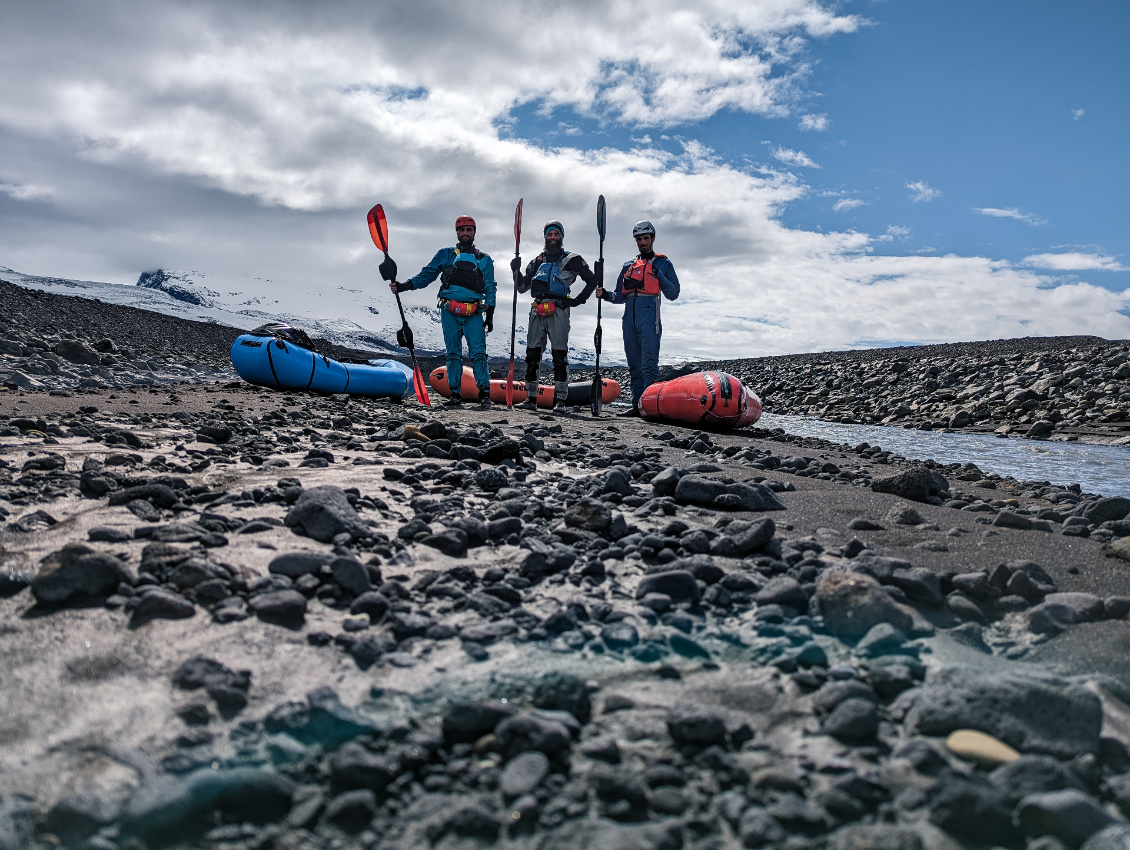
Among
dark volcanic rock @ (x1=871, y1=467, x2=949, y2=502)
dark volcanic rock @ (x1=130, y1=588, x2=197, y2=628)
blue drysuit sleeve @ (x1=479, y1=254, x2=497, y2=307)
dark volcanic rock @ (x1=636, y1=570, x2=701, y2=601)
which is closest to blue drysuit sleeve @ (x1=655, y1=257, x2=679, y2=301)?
blue drysuit sleeve @ (x1=479, y1=254, x2=497, y2=307)

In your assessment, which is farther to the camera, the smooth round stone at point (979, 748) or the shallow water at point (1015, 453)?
the shallow water at point (1015, 453)

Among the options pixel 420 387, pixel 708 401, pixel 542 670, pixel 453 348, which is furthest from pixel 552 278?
pixel 542 670

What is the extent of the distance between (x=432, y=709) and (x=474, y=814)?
0.47 metres

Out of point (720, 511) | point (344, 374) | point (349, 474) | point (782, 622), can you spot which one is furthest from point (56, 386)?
point (782, 622)

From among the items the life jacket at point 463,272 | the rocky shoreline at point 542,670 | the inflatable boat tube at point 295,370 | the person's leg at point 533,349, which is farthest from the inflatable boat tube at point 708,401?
the rocky shoreline at point 542,670

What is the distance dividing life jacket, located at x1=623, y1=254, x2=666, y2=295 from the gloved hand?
159 inches

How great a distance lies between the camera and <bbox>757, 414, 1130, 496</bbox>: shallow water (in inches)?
316

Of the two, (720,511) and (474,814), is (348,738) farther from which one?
(720,511)

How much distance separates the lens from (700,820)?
5.26ft

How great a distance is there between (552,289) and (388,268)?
296 centimetres

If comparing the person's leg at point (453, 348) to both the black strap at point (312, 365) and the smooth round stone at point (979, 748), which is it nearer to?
the black strap at point (312, 365)

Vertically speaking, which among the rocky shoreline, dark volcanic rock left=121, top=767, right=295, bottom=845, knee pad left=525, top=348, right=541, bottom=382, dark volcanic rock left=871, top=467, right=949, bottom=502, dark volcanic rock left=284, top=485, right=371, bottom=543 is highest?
knee pad left=525, top=348, right=541, bottom=382

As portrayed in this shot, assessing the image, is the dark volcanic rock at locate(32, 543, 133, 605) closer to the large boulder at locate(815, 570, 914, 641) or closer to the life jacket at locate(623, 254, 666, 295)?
the large boulder at locate(815, 570, 914, 641)

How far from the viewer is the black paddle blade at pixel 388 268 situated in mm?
11648
